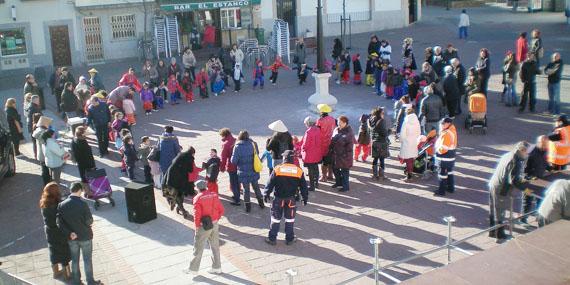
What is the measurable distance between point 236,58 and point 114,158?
8568mm

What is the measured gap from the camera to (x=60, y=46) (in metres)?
29.7

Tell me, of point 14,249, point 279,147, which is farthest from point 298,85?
point 14,249

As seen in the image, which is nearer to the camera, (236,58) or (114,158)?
(114,158)

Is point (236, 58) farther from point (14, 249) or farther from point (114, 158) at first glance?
point (14, 249)

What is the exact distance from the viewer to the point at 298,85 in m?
24.5

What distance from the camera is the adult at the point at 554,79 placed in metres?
17.8

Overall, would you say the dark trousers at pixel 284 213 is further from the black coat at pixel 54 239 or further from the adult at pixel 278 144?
the black coat at pixel 54 239

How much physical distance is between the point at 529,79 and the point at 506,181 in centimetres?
864

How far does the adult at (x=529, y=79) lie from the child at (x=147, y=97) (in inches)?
417

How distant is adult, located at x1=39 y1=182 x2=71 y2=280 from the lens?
9906 mm

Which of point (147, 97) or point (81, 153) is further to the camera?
point (147, 97)

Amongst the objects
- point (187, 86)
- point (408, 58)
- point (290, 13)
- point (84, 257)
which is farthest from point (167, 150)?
A: point (290, 13)

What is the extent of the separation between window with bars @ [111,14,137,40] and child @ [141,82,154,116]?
35.0 feet

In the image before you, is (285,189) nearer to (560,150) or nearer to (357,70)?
(560,150)
